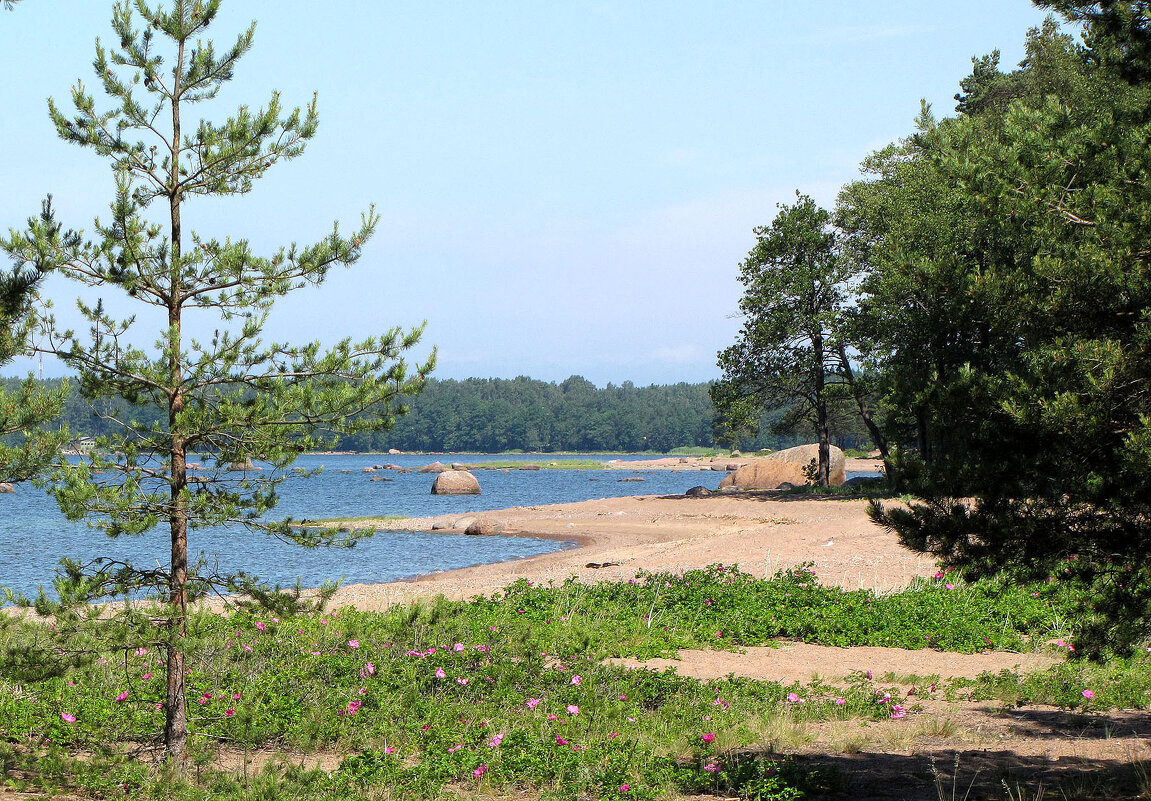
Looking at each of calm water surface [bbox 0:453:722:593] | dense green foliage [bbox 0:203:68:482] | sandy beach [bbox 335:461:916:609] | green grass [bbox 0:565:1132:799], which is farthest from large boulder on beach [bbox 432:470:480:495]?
dense green foliage [bbox 0:203:68:482]

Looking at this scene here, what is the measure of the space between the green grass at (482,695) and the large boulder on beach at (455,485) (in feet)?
162

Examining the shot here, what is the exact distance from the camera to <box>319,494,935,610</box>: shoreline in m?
15.6

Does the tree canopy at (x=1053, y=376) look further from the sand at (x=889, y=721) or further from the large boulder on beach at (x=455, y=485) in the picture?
the large boulder on beach at (x=455, y=485)

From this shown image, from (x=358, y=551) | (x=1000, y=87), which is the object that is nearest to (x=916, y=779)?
(x=358, y=551)

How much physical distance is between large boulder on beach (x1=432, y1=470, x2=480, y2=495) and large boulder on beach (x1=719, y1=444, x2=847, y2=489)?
19.8 meters

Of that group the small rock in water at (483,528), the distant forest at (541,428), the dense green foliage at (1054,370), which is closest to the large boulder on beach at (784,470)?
the small rock in water at (483,528)

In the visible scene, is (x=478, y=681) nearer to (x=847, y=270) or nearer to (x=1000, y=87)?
(x=847, y=270)

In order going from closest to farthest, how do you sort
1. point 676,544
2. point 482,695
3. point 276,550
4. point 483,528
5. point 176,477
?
point 176,477 < point 482,695 < point 676,544 < point 276,550 < point 483,528

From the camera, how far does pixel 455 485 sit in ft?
200

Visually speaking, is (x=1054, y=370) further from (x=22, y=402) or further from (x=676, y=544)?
(x=676, y=544)

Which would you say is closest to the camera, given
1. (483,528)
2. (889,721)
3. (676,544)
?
(889,721)

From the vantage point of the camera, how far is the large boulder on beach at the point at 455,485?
200 feet

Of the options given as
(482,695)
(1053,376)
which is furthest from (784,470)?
(1053,376)

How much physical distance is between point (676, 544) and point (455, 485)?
124ft
